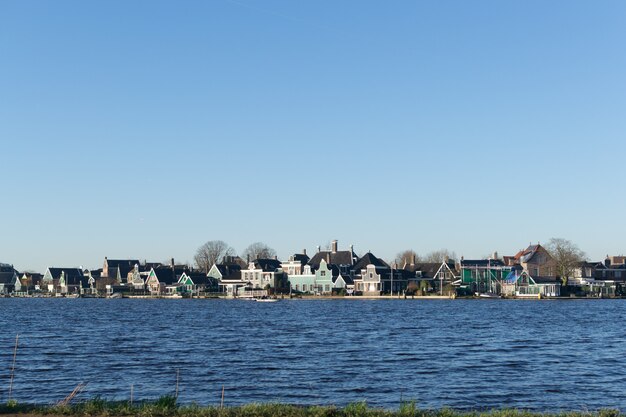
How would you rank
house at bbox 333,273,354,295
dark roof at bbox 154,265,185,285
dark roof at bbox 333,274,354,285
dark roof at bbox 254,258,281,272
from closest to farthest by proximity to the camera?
house at bbox 333,273,354,295
dark roof at bbox 333,274,354,285
dark roof at bbox 254,258,281,272
dark roof at bbox 154,265,185,285

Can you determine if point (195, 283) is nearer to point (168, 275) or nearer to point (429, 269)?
point (168, 275)

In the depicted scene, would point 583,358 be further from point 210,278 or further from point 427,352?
point 210,278

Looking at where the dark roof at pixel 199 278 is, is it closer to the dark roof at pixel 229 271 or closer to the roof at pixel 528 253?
the dark roof at pixel 229 271

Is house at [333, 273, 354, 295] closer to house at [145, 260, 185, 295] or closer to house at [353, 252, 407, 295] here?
house at [353, 252, 407, 295]

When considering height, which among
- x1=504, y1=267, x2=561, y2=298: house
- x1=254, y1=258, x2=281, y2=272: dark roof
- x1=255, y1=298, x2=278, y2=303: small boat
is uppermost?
x1=254, y1=258, x2=281, y2=272: dark roof

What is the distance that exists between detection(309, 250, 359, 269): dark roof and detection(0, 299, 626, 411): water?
84959 millimetres

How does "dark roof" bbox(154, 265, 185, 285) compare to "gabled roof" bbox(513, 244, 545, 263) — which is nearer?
"gabled roof" bbox(513, 244, 545, 263)

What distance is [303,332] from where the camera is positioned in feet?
218

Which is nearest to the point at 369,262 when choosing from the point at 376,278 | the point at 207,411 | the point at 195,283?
the point at 376,278

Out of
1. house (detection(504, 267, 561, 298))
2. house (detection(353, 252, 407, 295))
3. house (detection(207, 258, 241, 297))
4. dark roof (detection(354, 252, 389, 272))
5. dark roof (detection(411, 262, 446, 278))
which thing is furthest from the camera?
house (detection(207, 258, 241, 297))

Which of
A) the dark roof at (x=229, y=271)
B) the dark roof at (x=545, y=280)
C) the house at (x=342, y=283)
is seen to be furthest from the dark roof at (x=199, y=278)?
the dark roof at (x=545, y=280)

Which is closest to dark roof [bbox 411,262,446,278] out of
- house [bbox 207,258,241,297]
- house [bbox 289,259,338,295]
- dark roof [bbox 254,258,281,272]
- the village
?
the village

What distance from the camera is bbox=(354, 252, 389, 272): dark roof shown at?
153125 mm

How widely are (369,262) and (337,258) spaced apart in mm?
10943
